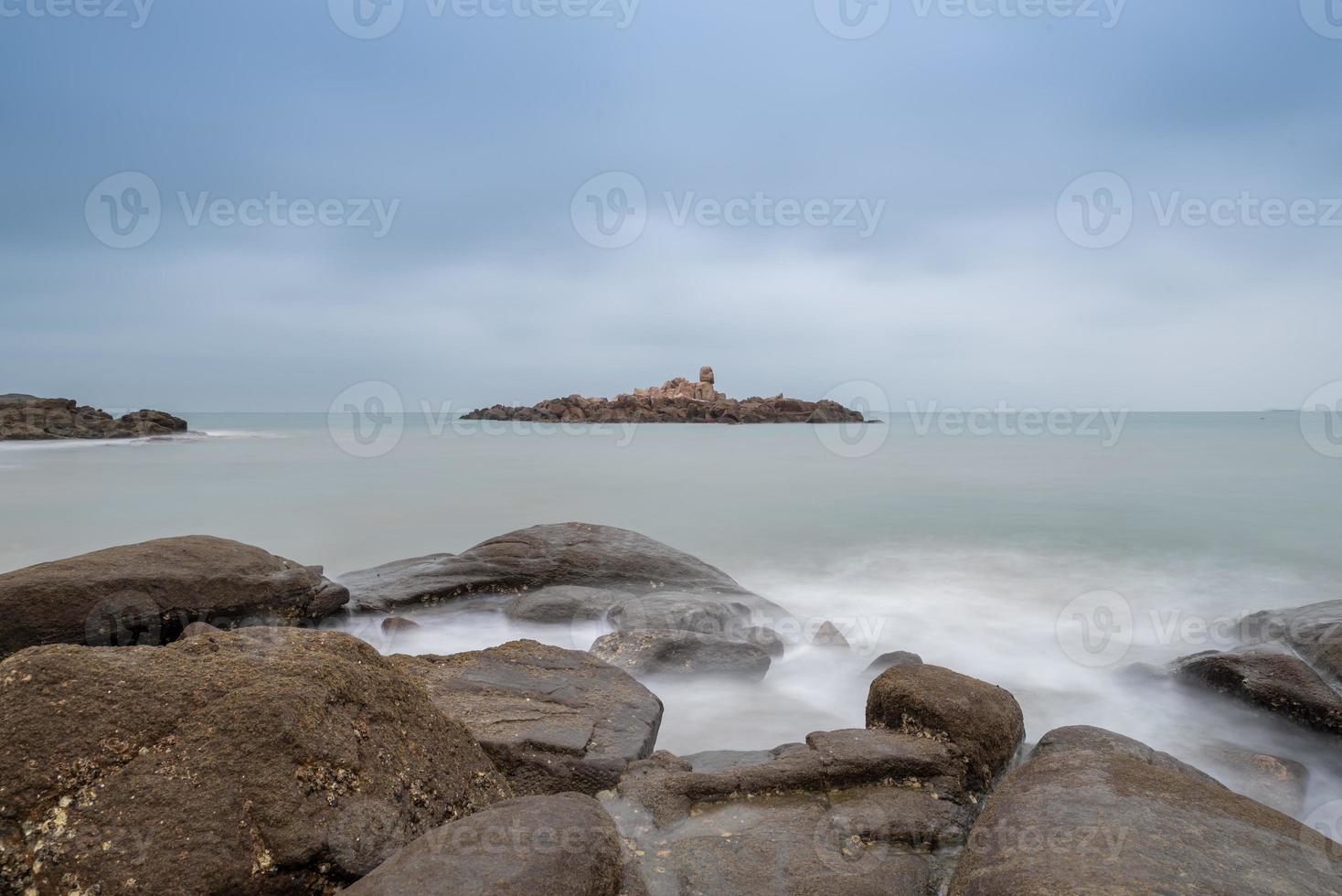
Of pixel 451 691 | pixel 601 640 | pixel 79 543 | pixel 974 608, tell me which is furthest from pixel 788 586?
pixel 79 543

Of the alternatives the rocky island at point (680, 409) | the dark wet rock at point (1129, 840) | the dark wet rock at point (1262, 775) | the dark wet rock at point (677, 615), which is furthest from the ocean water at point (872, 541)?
the rocky island at point (680, 409)

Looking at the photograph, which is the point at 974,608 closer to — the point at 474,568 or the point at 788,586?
the point at 788,586

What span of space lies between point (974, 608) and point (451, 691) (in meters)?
6.16

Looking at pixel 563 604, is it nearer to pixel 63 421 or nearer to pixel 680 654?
pixel 680 654

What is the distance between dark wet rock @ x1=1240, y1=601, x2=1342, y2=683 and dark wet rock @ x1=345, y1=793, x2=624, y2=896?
223 inches

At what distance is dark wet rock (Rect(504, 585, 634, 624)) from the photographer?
6.87 m

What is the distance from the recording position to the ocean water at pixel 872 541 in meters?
5.43

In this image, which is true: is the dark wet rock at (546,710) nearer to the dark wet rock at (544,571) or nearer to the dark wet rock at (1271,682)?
the dark wet rock at (544,571)

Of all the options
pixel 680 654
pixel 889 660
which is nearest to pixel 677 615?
pixel 680 654

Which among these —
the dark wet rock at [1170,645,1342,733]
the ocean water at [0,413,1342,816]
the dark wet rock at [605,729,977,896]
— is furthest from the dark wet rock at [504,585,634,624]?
the dark wet rock at [1170,645,1342,733]

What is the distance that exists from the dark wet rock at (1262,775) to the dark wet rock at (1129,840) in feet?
6.02

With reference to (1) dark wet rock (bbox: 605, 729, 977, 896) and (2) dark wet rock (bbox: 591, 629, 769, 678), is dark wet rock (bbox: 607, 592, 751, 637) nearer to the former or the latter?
(2) dark wet rock (bbox: 591, 629, 769, 678)

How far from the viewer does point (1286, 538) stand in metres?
12.5

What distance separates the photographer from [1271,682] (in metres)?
5.10
